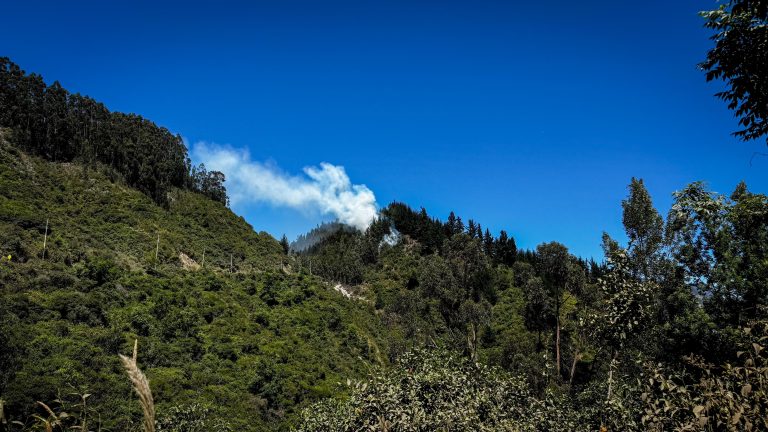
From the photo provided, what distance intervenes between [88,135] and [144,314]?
4626 cm

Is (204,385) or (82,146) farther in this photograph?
(82,146)

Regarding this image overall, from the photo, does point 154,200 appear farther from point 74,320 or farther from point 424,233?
point 424,233

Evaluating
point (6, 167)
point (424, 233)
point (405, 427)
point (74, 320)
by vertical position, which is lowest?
point (405, 427)

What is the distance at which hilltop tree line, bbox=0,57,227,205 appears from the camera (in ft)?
204

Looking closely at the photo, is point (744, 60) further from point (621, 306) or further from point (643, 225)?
point (643, 225)

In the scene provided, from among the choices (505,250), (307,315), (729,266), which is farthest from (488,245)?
(729,266)

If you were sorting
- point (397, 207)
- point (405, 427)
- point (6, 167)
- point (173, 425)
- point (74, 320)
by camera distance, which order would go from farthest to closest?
point (397, 207) → point (6, 167) → point (74, 320) → point (173, 425) → point (405, 427)

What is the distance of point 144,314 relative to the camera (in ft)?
130

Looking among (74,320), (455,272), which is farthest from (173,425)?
(455,272)

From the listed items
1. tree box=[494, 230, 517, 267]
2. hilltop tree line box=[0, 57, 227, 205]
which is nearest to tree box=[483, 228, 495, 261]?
tree box=[494, 230, 517, 267]

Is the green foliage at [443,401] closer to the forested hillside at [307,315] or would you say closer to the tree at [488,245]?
the forested hillside at [307,315]

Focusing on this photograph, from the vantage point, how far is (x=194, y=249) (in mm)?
64250

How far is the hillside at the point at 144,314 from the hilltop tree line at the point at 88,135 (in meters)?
3.75

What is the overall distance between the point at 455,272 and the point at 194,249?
2306 inches
